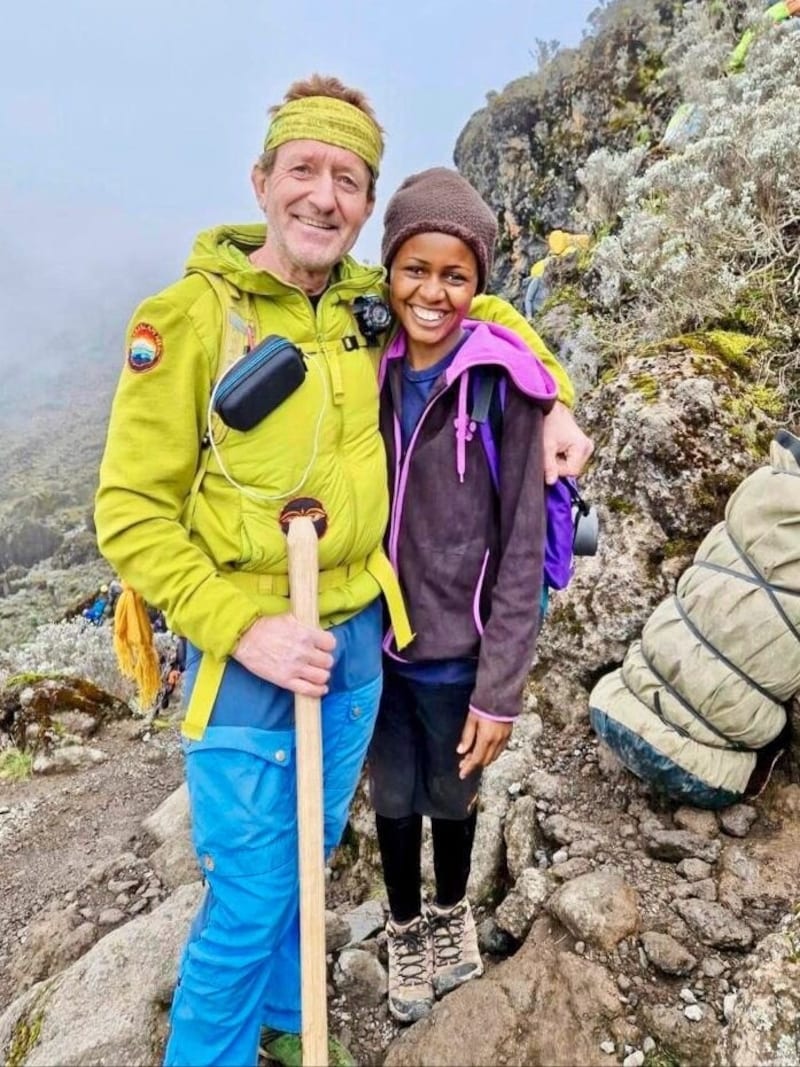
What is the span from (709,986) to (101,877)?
11.2 ft

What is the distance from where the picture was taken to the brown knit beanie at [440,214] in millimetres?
2342

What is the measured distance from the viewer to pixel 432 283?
2.42 m

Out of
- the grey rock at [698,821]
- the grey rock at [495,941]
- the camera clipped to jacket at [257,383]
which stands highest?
the camera clipped to jacket at [257,383]

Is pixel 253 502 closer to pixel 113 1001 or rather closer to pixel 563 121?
pixel 113 1001

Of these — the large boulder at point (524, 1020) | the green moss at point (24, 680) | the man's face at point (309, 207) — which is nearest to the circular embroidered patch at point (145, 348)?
the man's face at point (309, 207)

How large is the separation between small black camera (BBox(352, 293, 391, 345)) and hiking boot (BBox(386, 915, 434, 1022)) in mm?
2418

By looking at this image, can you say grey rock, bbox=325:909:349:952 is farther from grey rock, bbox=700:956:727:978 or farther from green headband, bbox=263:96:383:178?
green headband, bbox=263:96:383:178

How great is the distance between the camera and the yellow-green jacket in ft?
6.75

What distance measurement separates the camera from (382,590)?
2580 mm

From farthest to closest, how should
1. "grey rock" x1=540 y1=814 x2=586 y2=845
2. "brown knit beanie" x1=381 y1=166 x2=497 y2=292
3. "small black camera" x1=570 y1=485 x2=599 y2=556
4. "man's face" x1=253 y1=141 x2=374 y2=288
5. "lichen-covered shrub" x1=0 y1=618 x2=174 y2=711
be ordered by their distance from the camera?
"lichen-covered shrub" x1=0 y1=618 x2=174 y2=711
"grey rock" x1=540 y1=814 x2=586 y2=845
"small black camera" x1=570 y1=485 x2=599 y2=556
"brown knit beanie" x1=381 y1=166 x2=497 y2=292
"man's face" x1=253 y1=141 x2=374 y2=288

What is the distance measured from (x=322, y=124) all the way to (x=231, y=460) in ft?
3.42

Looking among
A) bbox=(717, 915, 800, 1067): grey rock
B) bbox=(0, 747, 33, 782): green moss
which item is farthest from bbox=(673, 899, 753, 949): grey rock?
bbox=(0, 747, 33, 782): green moss

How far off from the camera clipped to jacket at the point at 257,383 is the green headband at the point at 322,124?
65 cm

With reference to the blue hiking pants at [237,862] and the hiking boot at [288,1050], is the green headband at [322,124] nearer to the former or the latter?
the blue hiking pants at [237,862]
